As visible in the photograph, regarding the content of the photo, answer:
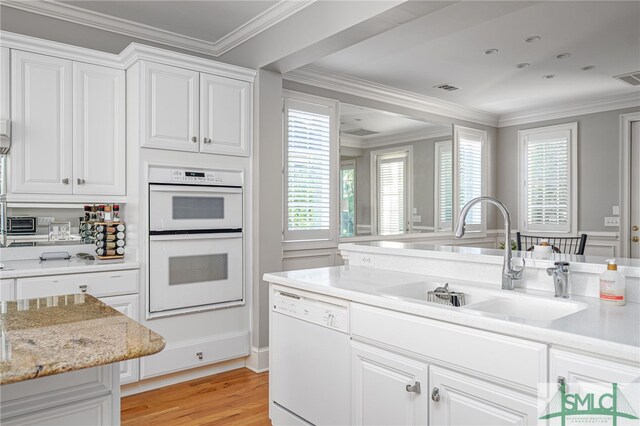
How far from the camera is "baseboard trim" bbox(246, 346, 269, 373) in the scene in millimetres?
3588

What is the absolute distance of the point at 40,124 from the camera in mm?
2979

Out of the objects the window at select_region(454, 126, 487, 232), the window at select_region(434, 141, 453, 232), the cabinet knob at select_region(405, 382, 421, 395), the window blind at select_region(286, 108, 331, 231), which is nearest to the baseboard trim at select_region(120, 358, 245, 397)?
the window blind at select_region(286, 108, 331, 231)

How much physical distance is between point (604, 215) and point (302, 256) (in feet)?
13.0

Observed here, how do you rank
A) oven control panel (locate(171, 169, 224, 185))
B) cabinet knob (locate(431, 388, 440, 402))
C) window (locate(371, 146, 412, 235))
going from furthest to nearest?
window (locate(371, 146, 412, 235))
oven control panel (locate(171, 169, 224, 185))
cabinet knob (locate(431, 388, 440, 402))

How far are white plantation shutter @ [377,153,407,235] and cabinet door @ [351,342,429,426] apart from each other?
3149mm

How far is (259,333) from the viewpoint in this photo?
3.64 m

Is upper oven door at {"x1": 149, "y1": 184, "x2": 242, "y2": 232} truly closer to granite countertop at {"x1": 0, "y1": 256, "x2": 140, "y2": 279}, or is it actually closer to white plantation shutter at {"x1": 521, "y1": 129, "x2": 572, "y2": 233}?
granite countertop at {"x1": 0, "y1": 256, "x2": 140, "y2": 279}

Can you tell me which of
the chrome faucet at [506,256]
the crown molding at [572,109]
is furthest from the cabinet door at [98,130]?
the crown molding at [572,109]

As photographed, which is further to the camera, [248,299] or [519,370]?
[248,299]

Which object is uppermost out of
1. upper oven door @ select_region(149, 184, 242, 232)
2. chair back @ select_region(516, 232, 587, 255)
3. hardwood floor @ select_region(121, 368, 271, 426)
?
upper oven door @ select_region(149, 184, 242, 232)

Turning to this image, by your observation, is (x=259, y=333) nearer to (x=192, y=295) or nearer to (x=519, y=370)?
(x=192, y=295)

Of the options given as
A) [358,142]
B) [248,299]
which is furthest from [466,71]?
[248,299]

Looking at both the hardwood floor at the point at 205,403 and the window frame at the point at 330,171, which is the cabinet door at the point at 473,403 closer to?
the hardwood floor at the point at 205,403

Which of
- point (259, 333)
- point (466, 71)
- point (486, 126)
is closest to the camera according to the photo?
point (259, 333)
